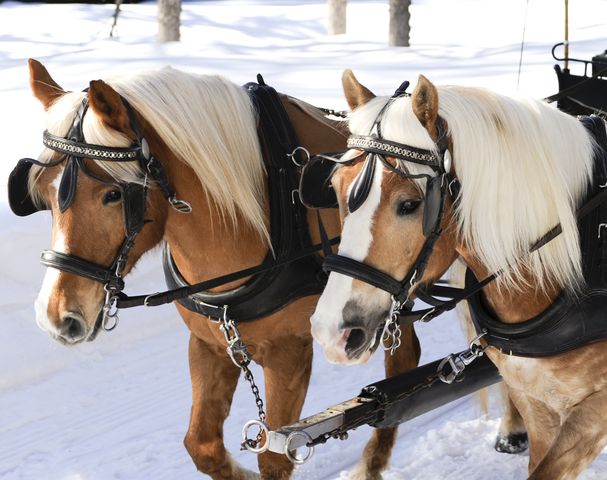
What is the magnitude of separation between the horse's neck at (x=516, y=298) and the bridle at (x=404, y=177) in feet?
0.91

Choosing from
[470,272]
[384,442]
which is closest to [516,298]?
[470,272]

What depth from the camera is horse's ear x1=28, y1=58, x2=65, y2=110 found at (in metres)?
2.98

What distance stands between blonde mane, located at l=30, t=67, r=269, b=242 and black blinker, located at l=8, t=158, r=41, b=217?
4 centimetres

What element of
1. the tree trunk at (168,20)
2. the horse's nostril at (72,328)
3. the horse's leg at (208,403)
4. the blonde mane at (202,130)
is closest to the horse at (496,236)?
the blonde mane at (202,130)

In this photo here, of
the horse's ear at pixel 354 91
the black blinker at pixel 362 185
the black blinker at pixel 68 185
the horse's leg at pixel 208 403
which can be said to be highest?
the horse's ear at pixel 354 91

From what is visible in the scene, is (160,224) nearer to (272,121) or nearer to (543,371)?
(272,121)

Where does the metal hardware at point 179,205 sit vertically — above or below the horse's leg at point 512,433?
above

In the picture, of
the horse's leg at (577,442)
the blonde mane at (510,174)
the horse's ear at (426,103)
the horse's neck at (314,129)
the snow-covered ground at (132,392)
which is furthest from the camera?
the snow-covered ground at (132,392)

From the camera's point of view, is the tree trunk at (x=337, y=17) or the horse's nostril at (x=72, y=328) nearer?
the horse's nostril at (x=72, y=328)

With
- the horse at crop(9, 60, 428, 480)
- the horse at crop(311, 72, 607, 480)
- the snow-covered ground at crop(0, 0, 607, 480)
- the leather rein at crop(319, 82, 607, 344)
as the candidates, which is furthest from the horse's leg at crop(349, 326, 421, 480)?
the leather rein at crop(319, 82, 607, 344)

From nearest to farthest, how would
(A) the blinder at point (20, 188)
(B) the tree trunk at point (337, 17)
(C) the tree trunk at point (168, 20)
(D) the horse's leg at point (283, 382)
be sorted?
(A) the blinder at point (20, 188) < (D) the horse's leg at point (283, 382) < (C) the tree trunk at point (168, 20) < (B) the tree trunk at point (337, 17)

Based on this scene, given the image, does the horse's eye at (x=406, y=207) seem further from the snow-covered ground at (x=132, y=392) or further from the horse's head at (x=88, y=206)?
the snow-covered ground at (x=132, y=392)

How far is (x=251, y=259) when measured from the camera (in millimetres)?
3088

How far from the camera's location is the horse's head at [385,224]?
236 centimetres
